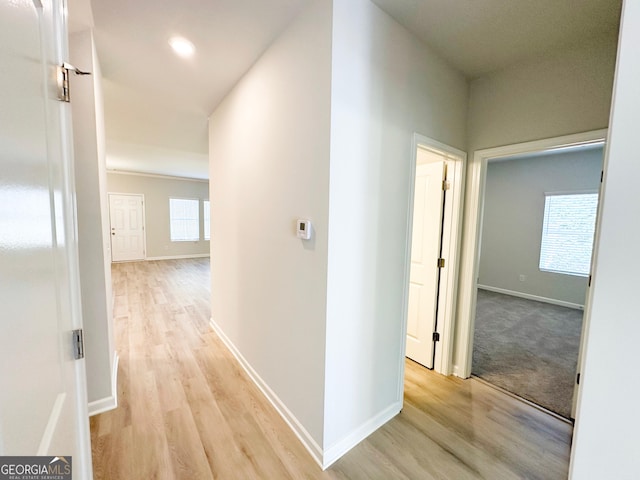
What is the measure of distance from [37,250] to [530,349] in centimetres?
418

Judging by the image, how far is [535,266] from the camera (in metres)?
5.02

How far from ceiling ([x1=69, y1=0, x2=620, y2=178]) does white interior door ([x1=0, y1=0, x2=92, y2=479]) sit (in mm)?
1081

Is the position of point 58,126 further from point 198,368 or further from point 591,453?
point 198,368

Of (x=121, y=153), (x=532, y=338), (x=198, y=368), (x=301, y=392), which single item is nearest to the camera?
(x=301, y=392)

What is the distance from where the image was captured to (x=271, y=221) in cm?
202

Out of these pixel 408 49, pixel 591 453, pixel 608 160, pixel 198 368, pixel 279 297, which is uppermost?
pixel 408 49

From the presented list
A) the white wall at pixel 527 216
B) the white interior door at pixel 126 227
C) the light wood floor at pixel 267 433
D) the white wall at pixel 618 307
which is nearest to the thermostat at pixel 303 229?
the white wall at pixel 618 307

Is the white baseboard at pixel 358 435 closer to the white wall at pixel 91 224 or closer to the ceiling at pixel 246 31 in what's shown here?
the white wall at pixel 91 224

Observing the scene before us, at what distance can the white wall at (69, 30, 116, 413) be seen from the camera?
1.79m

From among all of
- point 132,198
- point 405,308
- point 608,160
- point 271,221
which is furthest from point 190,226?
point 608,160

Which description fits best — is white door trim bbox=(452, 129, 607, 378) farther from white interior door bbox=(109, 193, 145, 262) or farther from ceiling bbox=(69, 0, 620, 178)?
white interior door bbox=(109, 193, 145, 262)

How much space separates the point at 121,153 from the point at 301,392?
5937mm

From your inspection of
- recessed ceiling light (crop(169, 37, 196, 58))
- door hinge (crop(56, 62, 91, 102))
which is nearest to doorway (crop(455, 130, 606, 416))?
recessed ceiling light (crop(169, 37, 196, 58))

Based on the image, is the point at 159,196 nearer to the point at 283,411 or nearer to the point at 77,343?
the point at 283,411
